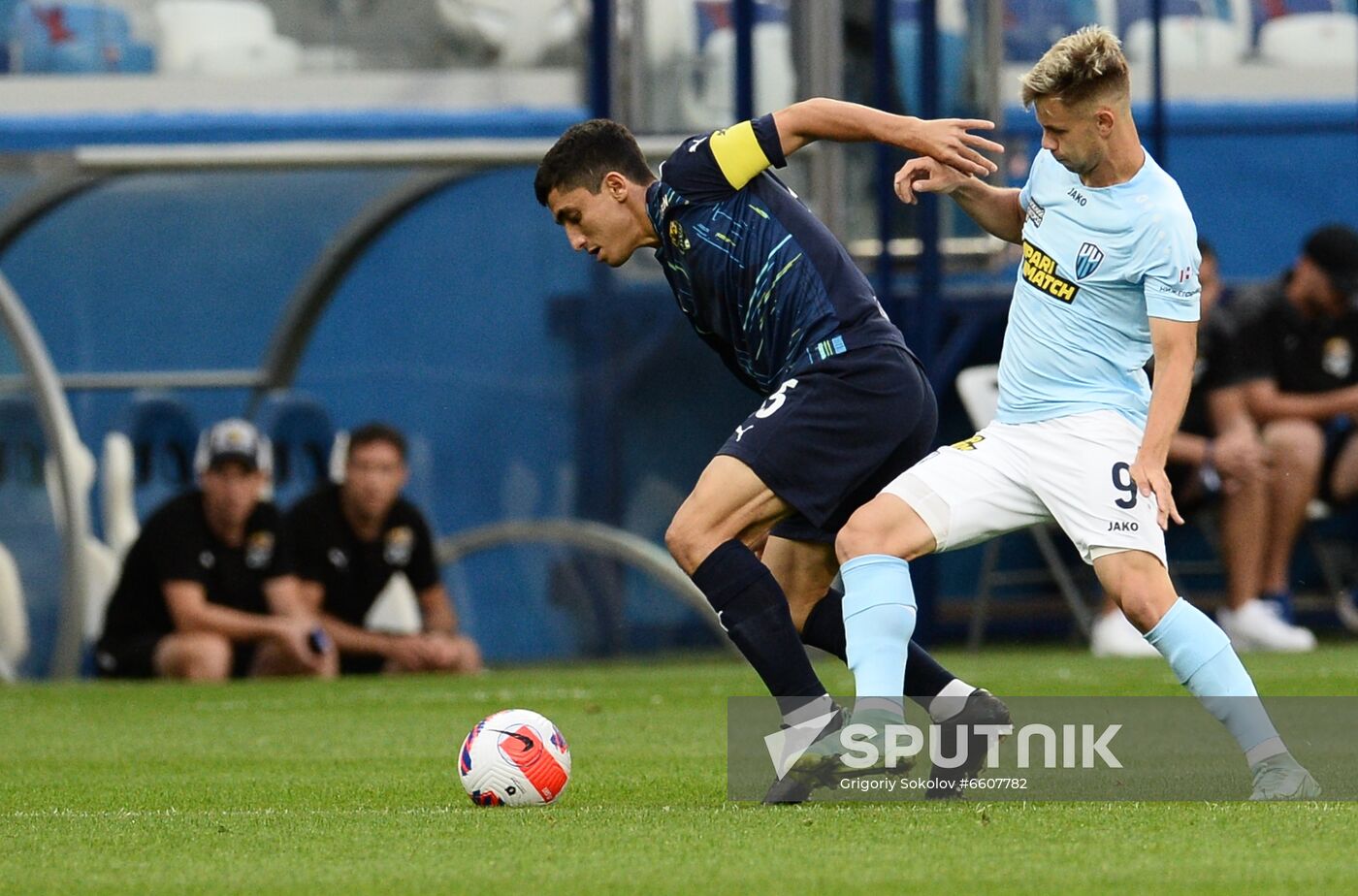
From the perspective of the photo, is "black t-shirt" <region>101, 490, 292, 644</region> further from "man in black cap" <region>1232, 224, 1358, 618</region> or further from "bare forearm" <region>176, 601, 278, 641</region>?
"man in black cap" <region>1232, 224, 1358, 618</region>

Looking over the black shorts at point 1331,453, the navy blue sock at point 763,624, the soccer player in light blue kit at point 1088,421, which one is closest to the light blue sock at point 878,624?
the soccer player in light blue kit at point 1088,421

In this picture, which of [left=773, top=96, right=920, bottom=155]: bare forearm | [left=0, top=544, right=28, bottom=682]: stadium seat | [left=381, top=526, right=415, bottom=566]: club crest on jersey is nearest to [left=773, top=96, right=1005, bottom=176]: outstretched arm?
[left=773, top=96, right=920, bottom=155]: bare forearm

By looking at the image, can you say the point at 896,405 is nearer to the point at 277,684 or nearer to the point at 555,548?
the point at 277,684

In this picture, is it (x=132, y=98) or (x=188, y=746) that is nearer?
(x=188, y=746)

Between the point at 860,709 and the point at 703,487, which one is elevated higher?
the point at 703,487

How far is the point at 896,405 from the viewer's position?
5477mm

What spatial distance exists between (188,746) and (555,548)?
4.69 m

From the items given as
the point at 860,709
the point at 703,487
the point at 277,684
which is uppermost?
the point at 703,487

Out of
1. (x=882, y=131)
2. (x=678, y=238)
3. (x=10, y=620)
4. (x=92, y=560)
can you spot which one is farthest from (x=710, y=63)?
(x=882, y=131)

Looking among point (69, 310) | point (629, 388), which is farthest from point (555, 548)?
point (69, 310)

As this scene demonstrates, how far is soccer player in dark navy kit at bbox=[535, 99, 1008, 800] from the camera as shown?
5266 millimetres

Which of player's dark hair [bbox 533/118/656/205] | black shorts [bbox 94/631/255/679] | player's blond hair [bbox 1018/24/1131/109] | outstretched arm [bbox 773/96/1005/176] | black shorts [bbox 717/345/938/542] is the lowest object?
black shorts [bbox 94/631/255/679]

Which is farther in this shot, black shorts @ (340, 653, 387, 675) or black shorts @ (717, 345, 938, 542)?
black shorts @ (340, 653, 387, 675)

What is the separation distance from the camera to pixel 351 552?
37.2 ft
